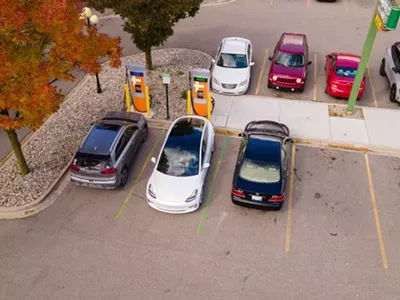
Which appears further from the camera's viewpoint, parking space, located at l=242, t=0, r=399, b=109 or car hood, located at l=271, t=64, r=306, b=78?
parking space, located at l=242, t=0, r=399, b=109

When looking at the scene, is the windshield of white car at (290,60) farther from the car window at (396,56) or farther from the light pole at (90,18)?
the light pole at (90,18)

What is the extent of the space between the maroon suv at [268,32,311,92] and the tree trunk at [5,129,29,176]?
33.6 ft

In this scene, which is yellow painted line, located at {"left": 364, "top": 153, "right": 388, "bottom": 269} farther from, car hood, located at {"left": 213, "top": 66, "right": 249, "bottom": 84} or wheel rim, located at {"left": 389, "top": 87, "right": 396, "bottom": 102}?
car hood, located at {"left": 213, "top": 66, "right": 249, "bottom": 84}

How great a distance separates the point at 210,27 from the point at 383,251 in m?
16.8

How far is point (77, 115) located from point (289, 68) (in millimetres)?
9068

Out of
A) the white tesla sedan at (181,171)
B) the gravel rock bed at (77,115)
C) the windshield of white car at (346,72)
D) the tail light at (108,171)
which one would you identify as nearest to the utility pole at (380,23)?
the windshield of white car at (346,72)

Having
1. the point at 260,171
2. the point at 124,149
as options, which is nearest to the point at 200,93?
the point at 124,149

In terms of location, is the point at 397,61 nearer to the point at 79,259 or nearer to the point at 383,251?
the point at 383,251

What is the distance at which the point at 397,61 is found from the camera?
1662 centimetres

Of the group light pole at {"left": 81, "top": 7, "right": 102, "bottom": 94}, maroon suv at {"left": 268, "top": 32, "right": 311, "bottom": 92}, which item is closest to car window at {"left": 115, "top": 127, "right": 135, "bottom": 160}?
light pole at {"left": 81, "top": 7, "right": 102, "bottom": 94}

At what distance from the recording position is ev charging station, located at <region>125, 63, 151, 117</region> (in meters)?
14.8

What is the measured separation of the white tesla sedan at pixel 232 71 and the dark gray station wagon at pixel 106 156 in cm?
500

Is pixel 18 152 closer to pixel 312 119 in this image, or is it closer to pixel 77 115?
pixel 77 115

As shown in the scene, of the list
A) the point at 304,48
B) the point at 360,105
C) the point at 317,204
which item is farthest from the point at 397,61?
the point at 317,204
